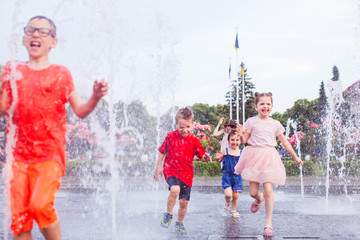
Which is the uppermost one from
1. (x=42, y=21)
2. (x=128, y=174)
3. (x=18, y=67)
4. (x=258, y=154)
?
(x=42, y=21)

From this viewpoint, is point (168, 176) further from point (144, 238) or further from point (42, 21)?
point (42, 21)

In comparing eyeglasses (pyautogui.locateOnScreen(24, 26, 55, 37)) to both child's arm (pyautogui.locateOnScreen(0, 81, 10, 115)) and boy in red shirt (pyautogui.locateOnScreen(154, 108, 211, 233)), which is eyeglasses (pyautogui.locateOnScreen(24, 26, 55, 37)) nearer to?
child's arm (pyautogui.locateOnScreen(0, 81, 10, 115))

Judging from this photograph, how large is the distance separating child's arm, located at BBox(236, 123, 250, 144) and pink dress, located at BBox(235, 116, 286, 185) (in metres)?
0.05

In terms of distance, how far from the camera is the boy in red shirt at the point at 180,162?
521cm

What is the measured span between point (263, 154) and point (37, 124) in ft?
10.6

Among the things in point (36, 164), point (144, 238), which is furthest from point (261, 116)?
point (36, 164)

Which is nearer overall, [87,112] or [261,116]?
[87,112]

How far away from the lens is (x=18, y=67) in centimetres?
304

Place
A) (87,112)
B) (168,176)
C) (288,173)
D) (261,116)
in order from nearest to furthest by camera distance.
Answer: (87,112) < (168,176) < (261,116) < (288,173)

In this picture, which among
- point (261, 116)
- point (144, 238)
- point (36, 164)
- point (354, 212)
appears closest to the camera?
point (36, 164)

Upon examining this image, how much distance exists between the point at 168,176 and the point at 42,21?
2.68 meters

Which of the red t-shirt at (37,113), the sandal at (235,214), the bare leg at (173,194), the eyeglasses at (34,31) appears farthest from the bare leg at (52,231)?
the sandal at (235,214)

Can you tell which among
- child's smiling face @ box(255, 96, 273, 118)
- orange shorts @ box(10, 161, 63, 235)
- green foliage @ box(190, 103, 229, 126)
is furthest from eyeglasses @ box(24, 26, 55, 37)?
green foliage @ box(190, 103, 229, 126)

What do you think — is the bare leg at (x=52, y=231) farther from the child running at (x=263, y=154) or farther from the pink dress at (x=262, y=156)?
the pink dress at (x=262, y=156)
